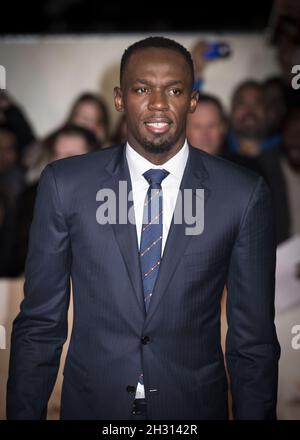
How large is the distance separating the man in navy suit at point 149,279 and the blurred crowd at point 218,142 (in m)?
2.97

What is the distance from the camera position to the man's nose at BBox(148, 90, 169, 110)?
1.62 metres

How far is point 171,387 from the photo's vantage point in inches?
67.4

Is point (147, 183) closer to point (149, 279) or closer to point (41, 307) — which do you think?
point (149, 279)

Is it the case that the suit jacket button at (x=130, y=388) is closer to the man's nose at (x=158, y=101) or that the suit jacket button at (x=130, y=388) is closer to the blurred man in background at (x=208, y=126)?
the man's nose at (x=158, y=101)

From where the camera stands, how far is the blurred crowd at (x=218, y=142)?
4.77m

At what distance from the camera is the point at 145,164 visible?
5.68 ft

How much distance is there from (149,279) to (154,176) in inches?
10.9

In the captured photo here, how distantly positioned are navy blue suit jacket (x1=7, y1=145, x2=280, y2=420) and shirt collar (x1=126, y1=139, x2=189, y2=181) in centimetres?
2

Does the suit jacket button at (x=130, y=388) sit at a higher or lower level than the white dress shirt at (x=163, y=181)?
lower

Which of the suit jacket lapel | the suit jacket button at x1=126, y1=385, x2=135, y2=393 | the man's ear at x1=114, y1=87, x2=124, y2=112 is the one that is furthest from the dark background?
the suit jacket button at x1=126, y1=385, x2=135, y2=393

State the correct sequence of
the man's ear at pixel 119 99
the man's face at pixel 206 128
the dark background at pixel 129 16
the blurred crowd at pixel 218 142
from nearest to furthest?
the man's ear at pixel 119 99 < the dark background at pixel 129 16 < the man's face at pixel 206 128 < the blurred crowd at pixel 218 142

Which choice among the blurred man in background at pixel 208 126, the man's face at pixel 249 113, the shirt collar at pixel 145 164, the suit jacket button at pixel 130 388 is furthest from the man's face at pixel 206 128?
the suit jacket button at pixel 130 388
